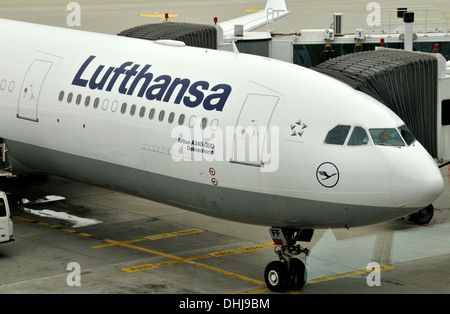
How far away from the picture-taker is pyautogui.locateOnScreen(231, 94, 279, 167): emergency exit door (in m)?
21.8

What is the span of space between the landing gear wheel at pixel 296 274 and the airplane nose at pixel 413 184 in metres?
3.15

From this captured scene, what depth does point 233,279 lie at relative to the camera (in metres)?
23.7

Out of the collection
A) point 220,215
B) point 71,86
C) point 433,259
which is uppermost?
point 71,86

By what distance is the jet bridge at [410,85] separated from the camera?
87.7ft

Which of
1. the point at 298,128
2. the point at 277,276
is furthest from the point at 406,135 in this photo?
the point at 277,276

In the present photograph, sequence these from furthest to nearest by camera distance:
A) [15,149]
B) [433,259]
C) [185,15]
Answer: [185,15], [15,149], [433,259]

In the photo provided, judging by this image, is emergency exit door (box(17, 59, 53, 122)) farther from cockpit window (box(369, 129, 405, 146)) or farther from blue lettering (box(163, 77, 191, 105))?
cockpit window (box(369, 129, 405, 146))

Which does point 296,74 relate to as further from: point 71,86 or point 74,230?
point 74,230

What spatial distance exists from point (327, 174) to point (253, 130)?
2.03 m

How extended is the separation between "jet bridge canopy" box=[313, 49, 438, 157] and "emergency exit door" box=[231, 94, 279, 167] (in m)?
4.79
